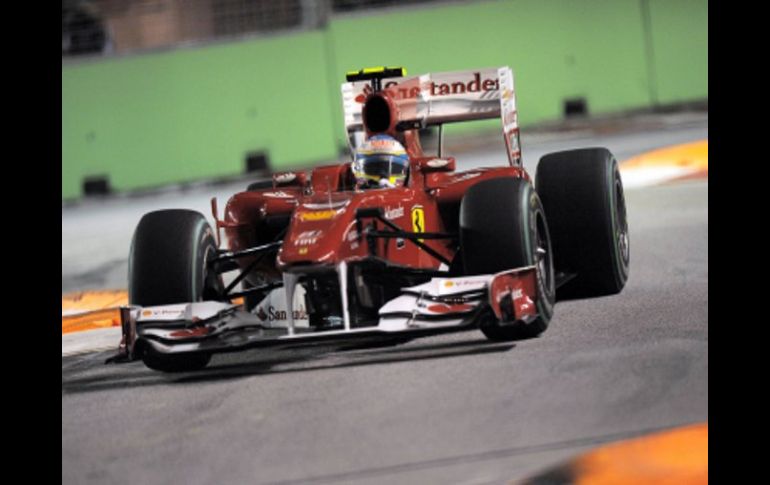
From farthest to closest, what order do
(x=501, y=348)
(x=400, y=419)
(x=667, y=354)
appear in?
1. (x=501, y=348)
2. (x=667, y=354)
3. (x=400, y=419)

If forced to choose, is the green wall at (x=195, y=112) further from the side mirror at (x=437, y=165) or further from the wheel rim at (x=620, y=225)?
the side mirror at (x=437, y=165)

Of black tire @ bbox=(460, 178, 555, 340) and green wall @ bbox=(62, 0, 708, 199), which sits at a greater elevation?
green wall @ bbox=(62, 0, 708, 199)

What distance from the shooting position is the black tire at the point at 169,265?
7516mm

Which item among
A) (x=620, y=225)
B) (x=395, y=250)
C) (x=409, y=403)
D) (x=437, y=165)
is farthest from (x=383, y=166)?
(x=409, y=403)

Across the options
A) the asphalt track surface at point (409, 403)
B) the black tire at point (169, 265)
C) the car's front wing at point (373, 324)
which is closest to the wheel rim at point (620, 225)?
the asphalt track surface at point (409, 403)

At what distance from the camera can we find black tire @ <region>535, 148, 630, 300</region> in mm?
8438

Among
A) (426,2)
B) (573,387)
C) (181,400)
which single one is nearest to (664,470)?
(573,387)

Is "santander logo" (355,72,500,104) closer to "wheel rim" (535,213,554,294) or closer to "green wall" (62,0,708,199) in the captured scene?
"wheel rim" (535,213,554,294)

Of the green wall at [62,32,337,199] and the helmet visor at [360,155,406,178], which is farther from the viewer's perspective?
the green wall at [62,32,337,199]

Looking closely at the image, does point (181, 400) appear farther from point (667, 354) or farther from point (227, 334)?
point (667, 354)

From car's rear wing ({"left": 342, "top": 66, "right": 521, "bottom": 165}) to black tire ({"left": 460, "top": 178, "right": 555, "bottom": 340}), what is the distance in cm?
144

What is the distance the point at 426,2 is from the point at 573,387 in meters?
13.5

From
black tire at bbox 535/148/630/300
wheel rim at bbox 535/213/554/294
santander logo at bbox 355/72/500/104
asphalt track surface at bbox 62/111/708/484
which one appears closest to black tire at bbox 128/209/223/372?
asphalt track surface at bbox 62/111/708/484

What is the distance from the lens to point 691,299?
8.05 meters
